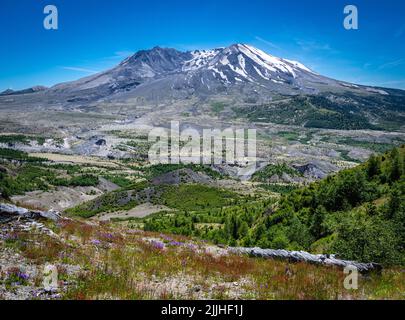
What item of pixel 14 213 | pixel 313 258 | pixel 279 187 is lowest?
pixel 279 187

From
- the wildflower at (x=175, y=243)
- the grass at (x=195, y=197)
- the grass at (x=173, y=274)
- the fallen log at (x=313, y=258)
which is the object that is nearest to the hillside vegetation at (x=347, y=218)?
the fallen log at (x=313, y=258)

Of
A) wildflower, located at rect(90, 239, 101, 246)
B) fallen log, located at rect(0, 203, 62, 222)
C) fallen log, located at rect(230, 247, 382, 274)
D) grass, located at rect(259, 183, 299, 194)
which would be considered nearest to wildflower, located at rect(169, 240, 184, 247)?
fallen log, located at rect(230, 247, 382, 274)

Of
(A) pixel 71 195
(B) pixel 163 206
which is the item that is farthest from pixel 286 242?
(A) pixel 71 195

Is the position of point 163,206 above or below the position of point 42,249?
below

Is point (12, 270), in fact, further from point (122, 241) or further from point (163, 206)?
point (163, 206)

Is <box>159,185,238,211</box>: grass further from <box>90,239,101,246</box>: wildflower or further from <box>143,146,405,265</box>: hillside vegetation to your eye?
<box>90,239,101,246</box>: wildflower

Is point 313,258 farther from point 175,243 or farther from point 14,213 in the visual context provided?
point 14,213

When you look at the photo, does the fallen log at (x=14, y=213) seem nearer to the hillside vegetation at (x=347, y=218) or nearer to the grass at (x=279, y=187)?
the hillside vegetation at (x=347, y=218)

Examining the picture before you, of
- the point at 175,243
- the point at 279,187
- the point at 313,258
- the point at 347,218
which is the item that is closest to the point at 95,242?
the point at 175,243
